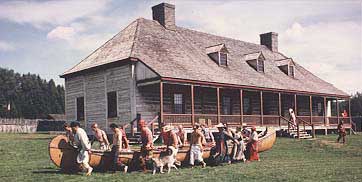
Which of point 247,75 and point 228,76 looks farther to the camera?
point 247,75

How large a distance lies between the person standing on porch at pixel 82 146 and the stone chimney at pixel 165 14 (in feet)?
65.7

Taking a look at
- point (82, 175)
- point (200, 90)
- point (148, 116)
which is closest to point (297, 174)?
point (82, 175)

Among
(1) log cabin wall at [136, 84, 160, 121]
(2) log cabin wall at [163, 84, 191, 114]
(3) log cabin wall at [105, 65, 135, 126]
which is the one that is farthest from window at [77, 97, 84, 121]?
(2) log cabin wall at [163, 84, 191, 114]

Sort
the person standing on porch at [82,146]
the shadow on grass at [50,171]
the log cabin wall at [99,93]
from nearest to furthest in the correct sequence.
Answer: the person standing on porch at [82,146], the shadow on grass at [50,171], the log cabin wall at [99,93]

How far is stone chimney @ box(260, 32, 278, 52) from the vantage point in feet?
145

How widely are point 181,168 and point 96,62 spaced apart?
15.6m

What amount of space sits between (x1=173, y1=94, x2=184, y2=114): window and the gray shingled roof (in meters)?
2.00

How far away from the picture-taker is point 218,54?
32312mm

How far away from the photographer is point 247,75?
3300cm

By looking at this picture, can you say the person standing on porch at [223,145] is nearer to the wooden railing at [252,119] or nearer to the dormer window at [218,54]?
the wooden railing at [252,119]

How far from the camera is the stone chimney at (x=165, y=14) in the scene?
32500 mm

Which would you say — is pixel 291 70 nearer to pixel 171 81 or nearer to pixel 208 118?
pixel 208 118

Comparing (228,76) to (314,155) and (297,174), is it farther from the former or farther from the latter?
(297,174)

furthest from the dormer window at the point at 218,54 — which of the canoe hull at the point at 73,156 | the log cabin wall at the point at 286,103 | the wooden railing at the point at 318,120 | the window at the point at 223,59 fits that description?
the canoe hull at the point at 73,156
